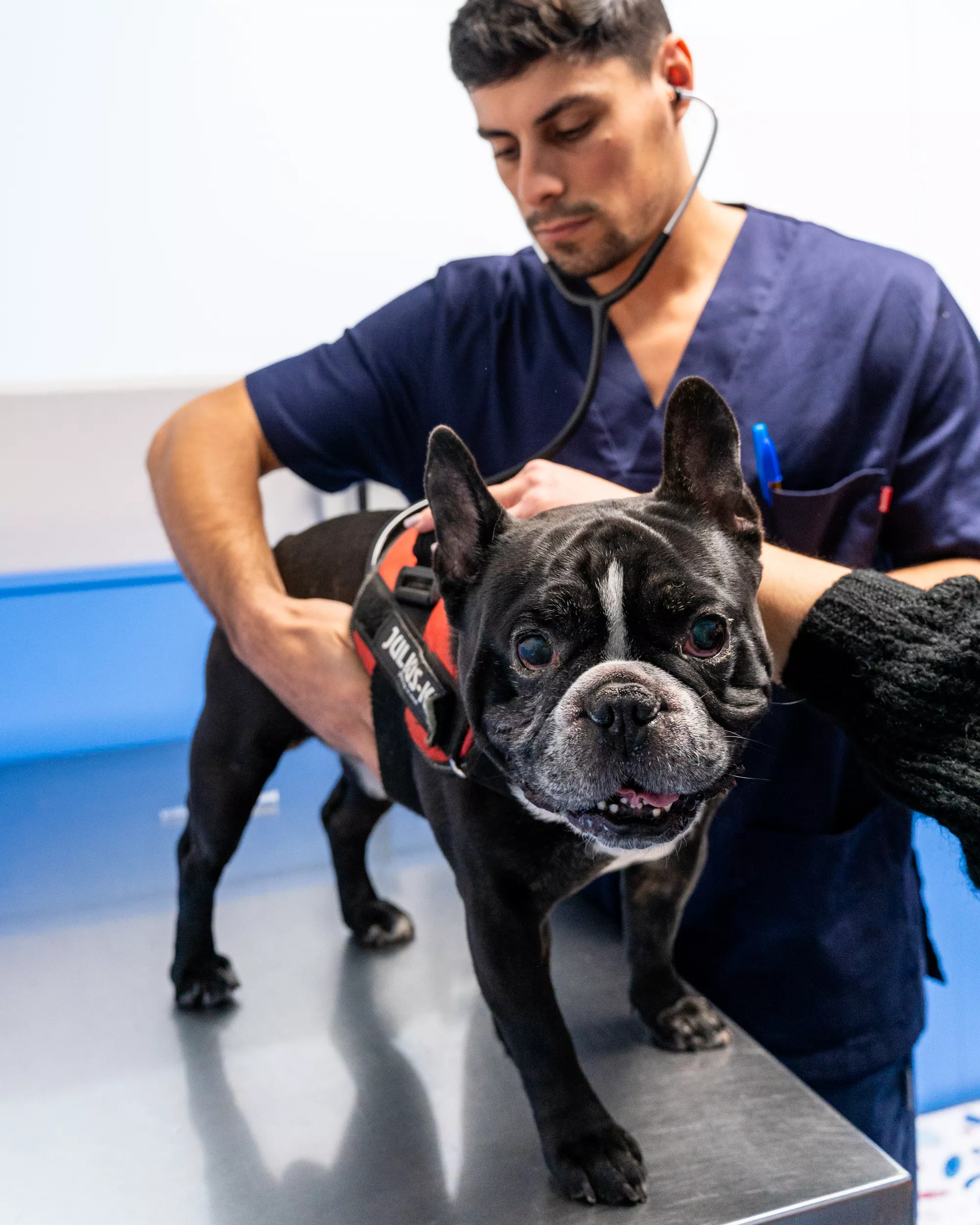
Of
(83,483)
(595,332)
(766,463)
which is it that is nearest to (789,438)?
(766,463)

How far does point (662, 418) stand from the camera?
0.96 metres

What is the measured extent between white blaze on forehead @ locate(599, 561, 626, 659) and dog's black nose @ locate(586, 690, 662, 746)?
0.05 m

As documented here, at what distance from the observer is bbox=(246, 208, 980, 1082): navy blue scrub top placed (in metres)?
0.94

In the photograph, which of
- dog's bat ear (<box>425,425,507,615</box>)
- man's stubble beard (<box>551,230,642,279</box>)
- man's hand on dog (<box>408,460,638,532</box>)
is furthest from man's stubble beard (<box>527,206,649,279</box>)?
dog's bat ear (<box>425,425,507,615</box>)

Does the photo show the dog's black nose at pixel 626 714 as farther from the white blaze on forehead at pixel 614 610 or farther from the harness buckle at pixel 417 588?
the harness buckle at pixel 417 588

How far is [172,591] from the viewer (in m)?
1.65

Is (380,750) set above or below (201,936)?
above

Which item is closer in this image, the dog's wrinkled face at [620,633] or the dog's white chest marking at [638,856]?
the dog's wrinkled face at [620,633]

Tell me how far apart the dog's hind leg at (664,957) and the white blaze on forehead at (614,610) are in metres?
0.28

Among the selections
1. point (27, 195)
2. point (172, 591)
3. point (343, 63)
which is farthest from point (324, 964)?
point (343, 63)

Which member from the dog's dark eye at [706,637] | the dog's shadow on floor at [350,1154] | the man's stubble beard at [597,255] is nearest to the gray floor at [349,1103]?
the dog's shadow on floor at [350,1154]

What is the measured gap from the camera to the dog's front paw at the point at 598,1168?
0.71 metres

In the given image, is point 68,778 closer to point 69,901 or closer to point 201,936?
point 69,901

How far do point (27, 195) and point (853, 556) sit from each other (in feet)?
3.30
